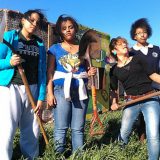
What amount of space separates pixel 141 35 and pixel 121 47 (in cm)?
39

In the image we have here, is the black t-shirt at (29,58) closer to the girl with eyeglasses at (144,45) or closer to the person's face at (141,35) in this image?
the girl with eyeglasses at (144,45)

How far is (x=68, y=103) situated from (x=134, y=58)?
1.02m

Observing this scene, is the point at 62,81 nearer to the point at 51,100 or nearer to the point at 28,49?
the point at 51,100

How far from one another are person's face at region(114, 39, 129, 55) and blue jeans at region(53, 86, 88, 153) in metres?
0.82

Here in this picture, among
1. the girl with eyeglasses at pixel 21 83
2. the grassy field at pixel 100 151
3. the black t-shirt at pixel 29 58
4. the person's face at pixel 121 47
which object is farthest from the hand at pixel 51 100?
the person's face at pixel 121 47

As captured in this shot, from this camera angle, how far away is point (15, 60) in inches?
151

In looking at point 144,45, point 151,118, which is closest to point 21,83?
point 151,118

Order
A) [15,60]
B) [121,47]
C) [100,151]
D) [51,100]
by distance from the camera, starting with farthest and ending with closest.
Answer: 1. [121,47]
2. [100,151]
3. [51,100]
4. [15,60]

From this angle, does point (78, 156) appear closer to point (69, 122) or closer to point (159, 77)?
point (69, 122)

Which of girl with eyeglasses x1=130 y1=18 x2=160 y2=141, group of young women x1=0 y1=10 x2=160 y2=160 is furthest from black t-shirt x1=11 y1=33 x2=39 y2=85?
girl with eyeglasses x1=130 y1=18 x2=160 y2=141

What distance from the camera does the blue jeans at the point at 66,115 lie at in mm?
4406

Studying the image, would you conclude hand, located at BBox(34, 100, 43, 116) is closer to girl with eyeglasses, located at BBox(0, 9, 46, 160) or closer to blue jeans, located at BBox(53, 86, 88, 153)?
girl with eyeglasses, located at BBox(0, 9, 46, 160)

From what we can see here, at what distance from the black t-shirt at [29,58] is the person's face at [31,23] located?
0.34ft

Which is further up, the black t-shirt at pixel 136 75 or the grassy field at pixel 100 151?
the black t-shirt at pixel 136 75
